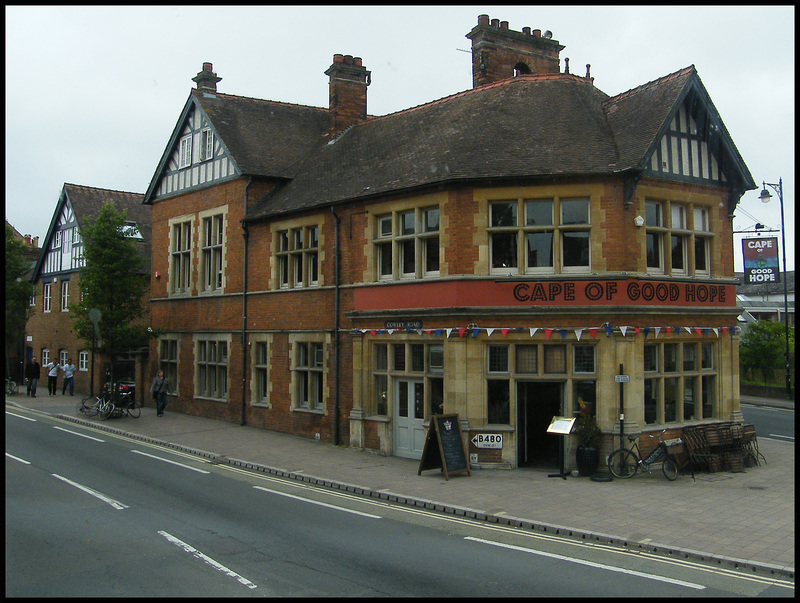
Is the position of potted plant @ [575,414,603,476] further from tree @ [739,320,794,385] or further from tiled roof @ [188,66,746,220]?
tree @ [739,320,794,385]

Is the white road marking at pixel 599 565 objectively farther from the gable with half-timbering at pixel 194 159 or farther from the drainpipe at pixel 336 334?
the gable with half-timbering at pixel 194 159

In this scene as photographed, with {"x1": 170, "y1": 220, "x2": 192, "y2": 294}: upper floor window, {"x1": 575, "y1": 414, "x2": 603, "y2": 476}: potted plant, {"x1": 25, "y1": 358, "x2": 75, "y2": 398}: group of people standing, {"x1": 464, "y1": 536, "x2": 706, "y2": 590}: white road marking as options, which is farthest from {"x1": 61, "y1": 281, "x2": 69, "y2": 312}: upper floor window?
{"x1": 464, "y1": 536, "x2": 706, "y2": 590}: white road marking

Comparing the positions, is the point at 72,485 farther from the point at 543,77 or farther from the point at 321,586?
the point at 543,77

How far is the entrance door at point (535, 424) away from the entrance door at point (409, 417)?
8.43 ft

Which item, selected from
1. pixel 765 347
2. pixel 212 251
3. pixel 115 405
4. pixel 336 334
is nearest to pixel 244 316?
pixel 212 251

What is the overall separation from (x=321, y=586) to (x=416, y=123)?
16.6 metres

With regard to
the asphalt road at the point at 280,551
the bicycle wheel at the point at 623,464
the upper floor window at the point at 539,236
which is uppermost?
the upper floor window at the point at 539,236

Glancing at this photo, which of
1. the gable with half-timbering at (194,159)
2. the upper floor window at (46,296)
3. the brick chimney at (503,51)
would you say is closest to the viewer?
the brick chimney at (503,51)

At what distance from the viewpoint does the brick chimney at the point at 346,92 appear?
26.0 m

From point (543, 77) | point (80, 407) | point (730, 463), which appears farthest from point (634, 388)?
point (80, 407)

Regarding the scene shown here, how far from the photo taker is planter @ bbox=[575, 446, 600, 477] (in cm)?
1557

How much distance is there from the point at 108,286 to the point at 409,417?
14473 millimetres

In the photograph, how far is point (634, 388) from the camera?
633 inches

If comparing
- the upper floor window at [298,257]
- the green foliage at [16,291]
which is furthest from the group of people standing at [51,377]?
the upper floor window at [298,257]
